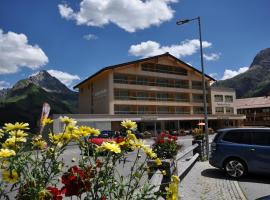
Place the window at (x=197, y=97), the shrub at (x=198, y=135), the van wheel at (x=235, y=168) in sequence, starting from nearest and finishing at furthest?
the van wheel at (x=235, y=168) < the shrub at (x=198, y=135) < the window at (x=197, y=97)

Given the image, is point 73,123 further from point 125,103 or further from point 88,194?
point 125,103

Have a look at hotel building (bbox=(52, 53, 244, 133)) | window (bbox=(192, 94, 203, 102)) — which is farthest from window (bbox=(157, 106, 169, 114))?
window (bbox=(192, 94, 203, 102))

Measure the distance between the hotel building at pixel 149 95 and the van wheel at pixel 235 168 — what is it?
37.3 metres

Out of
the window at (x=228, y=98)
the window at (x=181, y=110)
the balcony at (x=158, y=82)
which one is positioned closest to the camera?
the balcony at (x=158, y=82)

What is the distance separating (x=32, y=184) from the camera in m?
2.22

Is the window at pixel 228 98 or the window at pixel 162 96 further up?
the window at pixel 228 98

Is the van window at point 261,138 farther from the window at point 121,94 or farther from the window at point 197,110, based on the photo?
the window at point 197,110

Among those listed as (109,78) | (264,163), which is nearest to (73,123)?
(264,163)

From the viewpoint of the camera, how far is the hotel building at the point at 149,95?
178 feet

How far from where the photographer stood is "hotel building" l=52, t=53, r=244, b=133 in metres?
54.1

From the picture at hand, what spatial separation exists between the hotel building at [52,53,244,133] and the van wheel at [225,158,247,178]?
122 feet

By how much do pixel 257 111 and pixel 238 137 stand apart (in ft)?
282

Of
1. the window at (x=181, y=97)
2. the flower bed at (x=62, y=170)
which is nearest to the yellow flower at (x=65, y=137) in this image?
the flower bed at (x=62, y=170)

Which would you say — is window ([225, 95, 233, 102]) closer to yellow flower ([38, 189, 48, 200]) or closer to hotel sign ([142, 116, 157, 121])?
hotel sign ([142, 116, 157, 121])
